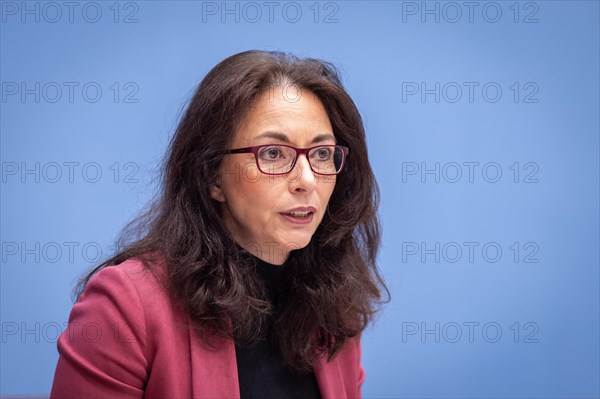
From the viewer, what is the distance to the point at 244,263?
1625 millimetres

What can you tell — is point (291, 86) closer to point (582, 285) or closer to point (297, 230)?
point (297, 230)

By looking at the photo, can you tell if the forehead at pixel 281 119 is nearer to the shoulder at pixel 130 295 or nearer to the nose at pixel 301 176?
the nose at pixel 301 176

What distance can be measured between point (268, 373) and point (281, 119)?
0.50 meters

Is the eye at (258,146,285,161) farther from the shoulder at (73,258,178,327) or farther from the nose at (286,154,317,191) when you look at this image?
the shoulder at (73,258,178,327)

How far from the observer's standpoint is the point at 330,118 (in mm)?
1700

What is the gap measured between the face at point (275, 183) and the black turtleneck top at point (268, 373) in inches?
3.7

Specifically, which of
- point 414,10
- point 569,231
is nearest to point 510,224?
point 569,231

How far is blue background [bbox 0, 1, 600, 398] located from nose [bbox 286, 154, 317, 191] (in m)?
0.99

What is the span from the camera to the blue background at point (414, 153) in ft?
8.13

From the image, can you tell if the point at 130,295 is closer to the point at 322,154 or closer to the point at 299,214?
the point at 299,214

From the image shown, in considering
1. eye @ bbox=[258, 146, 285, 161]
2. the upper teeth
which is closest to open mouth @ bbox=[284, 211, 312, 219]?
the upper teeth

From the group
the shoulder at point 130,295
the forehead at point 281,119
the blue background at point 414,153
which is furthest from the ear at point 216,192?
the blue background at point 414,153

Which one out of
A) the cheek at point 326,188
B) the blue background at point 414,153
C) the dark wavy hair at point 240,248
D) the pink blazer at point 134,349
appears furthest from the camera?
the blue background at point 414,153

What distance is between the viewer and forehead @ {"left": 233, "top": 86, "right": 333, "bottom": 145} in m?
1.58
